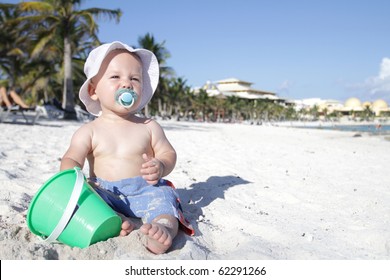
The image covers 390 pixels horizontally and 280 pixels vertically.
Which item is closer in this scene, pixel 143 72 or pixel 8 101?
pixel 143 72

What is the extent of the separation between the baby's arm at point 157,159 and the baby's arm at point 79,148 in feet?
1.22

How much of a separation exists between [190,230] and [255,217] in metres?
0.66

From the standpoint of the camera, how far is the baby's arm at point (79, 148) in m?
2.04

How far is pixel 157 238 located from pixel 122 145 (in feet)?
2.30

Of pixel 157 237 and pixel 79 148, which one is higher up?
pixel 79 148

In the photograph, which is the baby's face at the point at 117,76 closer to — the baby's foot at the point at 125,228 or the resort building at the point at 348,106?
the baby's foot at the point at 125,228

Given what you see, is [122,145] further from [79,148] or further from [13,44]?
[13,44]

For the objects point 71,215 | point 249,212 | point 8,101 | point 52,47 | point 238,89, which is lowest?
point 249,212

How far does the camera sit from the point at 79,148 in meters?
2.09

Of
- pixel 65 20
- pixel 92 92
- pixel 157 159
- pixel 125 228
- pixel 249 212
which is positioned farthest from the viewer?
pixel 65 20

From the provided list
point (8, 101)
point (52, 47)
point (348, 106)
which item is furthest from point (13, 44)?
point (348, 106)

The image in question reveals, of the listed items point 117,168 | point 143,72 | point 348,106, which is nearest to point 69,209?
point 117,168

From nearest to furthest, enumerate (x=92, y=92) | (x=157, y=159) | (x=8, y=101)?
(x=157, y=159)
(x=92, y=92)
(x=8, y=101)
